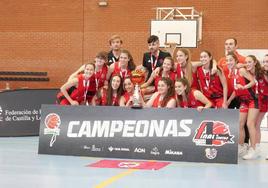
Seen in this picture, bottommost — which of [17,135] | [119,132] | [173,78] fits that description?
[17,135]

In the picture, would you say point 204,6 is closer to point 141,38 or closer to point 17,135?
point 141,38

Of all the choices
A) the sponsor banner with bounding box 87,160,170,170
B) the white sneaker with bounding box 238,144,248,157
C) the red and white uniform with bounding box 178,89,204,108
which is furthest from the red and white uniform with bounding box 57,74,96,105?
the white sneaker with bounding box 238,144,248,157

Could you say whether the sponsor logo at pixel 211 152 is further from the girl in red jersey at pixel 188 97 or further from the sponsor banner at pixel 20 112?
the sponsor banner at pixel 20 112

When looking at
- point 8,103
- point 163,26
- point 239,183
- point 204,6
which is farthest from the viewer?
point 204,6

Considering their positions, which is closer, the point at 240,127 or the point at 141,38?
the point at 240,127

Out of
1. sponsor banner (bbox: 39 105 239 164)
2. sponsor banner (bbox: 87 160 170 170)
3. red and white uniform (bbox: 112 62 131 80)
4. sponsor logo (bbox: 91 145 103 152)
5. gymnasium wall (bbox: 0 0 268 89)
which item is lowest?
sponsor banner (bbox: 87 160 170 170)

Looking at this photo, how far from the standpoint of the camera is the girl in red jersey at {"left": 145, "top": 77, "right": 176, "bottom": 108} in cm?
781

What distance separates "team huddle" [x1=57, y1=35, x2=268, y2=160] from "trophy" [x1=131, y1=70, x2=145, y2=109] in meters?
0.03

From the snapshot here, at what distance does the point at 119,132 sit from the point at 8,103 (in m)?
4.08

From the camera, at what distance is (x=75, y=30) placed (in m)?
19.4

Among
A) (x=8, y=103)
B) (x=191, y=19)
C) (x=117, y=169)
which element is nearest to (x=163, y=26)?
(x=191, y=19)

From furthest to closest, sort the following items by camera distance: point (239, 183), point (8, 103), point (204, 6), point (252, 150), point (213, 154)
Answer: point (204, 6)
point (8, 103)
point (252, 150)
point (213, 154)
point (239, 183)

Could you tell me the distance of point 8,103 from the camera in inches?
434

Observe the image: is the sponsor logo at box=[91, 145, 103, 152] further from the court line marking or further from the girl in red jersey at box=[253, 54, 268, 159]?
the girl in red jersey at box=[253, 54, 268, 159]
